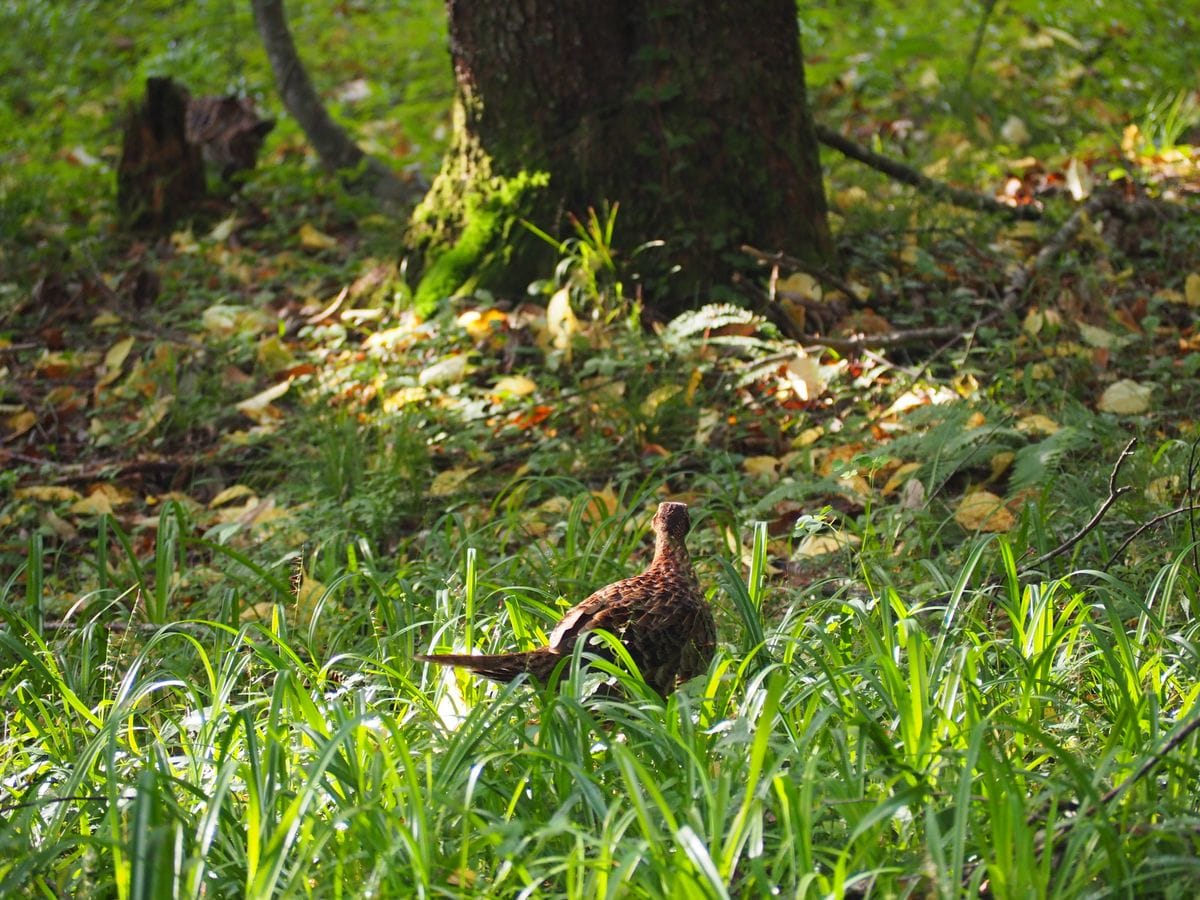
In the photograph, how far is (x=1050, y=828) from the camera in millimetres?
1959

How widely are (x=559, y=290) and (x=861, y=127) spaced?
356 centimetres

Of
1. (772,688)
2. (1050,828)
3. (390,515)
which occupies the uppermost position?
(772,688)

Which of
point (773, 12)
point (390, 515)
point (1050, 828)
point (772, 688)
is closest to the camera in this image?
point (1050, 828)

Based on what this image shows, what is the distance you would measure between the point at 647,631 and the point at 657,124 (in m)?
3.19

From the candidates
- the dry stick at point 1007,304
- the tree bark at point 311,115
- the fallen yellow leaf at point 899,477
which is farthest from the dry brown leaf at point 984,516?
the tree bark at point 311,115

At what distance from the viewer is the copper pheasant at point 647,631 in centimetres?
261

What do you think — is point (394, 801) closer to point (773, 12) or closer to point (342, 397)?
point (342, 397)

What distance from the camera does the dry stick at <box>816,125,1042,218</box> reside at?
6223 mm

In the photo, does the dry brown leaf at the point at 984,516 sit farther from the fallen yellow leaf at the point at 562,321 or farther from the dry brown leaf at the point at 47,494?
the dry brown leaf at the point at 47,494

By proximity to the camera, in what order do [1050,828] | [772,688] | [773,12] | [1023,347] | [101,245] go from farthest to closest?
[101,245], [773,12], [1023,347], [772,688], [1050,828]

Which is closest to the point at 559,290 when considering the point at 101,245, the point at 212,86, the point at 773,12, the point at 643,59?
the point at 643,59

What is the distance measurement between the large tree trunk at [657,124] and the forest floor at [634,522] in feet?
0.73

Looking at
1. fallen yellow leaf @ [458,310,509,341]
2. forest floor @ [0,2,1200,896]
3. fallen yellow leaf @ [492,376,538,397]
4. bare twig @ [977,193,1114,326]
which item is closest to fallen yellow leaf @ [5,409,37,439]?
forest floor @ [0,2,1200,896]

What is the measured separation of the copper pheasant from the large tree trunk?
265cm
